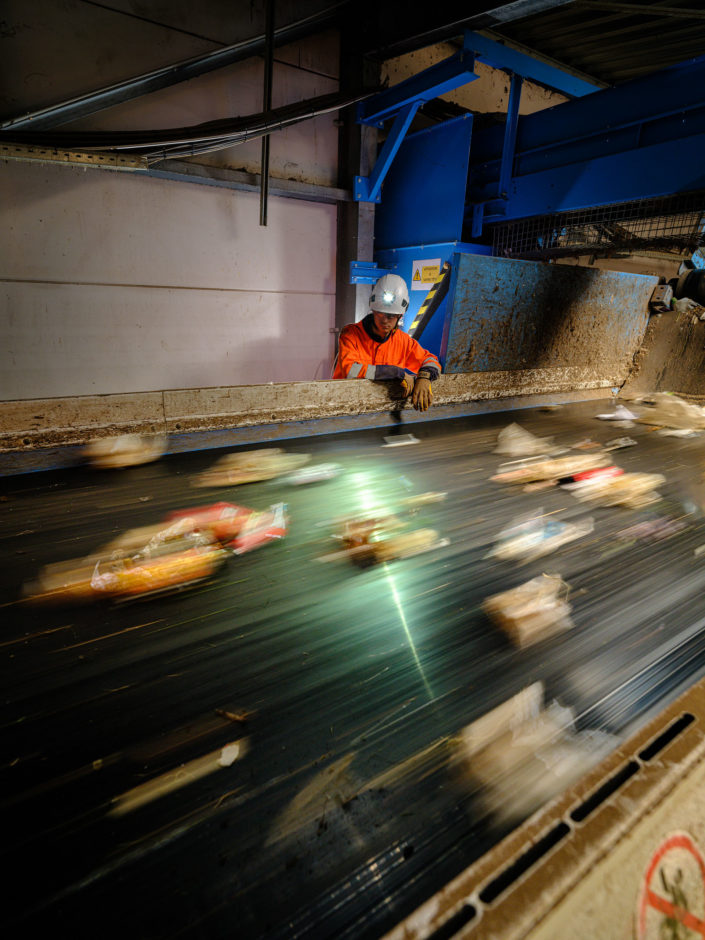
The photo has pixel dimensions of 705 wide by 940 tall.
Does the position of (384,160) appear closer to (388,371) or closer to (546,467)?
(388,371)

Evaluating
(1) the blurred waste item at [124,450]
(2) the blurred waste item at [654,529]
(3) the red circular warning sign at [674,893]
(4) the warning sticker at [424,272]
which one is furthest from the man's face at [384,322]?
(3) the red circular warning sign at [674,893]

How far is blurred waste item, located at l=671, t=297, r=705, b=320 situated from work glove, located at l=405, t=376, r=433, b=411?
107 inches

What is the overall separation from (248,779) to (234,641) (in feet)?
1.17

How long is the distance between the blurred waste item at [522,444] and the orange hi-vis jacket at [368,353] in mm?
917

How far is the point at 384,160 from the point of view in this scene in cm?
460

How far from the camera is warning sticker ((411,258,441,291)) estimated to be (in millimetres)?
4559

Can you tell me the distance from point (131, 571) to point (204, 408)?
46.7 inches

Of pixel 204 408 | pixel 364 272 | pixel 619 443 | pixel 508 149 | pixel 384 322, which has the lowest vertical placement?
pixel 619 443

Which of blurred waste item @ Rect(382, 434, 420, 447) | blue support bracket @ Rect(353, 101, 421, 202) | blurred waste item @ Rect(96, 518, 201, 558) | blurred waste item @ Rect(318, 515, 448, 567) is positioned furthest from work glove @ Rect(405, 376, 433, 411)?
blue support bracket @ Rect(353, 101, 421, 202)

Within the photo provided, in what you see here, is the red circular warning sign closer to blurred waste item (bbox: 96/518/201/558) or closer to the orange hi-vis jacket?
blurred waste item (bbox: 96/518/201/558)

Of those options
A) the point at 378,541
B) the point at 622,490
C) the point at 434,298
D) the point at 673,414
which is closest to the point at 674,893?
the point at 378,541

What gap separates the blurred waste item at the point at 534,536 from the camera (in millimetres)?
1603

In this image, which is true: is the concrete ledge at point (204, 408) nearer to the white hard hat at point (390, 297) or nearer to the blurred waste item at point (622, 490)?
the white hard hat at point (390, 297)

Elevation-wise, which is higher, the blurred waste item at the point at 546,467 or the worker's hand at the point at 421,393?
the worker's hand at the point at 421,393
